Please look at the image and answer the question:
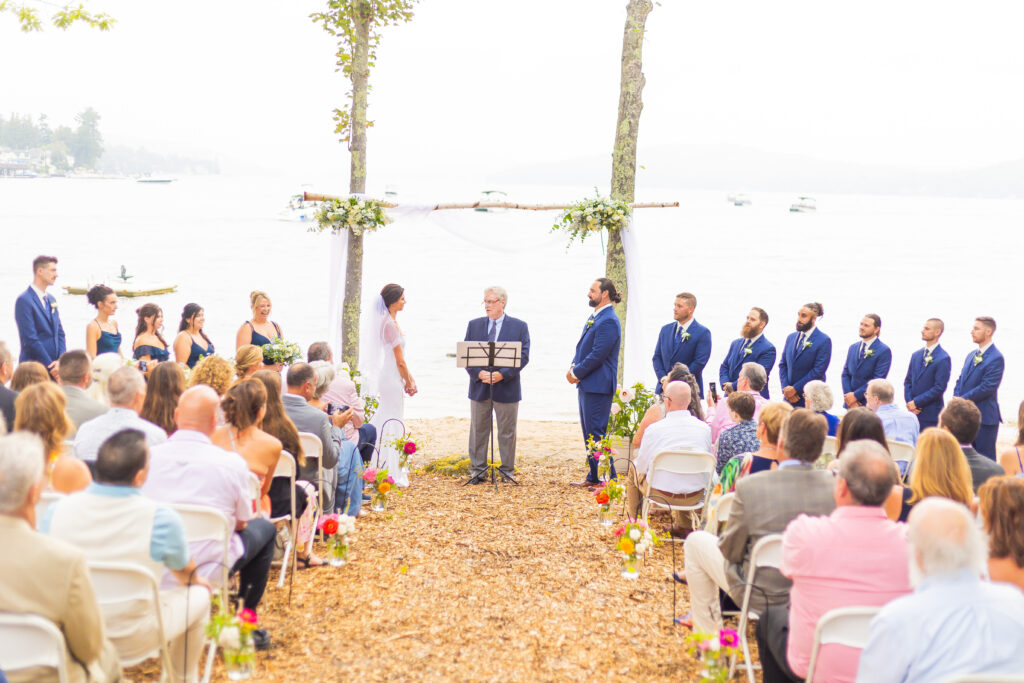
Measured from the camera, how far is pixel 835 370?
2397cm

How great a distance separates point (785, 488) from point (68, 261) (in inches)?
2560

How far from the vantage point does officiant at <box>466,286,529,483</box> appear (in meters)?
7.76

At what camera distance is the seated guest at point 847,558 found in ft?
10.2

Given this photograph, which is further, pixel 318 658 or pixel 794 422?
pixel 318 658

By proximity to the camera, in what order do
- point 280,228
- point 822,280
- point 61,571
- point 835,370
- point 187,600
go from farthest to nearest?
point 280,228 → point 822,280 → point 835,370 → point 187,600 → point 61,571

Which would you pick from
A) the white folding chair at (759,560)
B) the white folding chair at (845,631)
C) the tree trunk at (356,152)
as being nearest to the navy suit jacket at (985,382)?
the white folding chair at (759,560)

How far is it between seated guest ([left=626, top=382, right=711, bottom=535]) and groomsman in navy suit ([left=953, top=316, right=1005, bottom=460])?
3581mm

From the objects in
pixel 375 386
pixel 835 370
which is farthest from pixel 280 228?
pixel 375 386

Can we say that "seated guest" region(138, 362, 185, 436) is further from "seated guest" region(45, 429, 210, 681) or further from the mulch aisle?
"seated guest" region(45, 429, 210, 681)

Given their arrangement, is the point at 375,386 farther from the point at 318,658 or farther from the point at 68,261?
the point at 68,261

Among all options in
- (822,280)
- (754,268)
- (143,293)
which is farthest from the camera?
(754,268)

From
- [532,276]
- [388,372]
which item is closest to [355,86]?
[388,372]

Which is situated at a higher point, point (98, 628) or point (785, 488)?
point (785, 488)

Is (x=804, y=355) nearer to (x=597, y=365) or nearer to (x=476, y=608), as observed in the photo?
(x=597, y=365)
